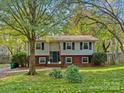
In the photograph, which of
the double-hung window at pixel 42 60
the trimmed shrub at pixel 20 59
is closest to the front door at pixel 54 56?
the double-hung window at pixel 42 60

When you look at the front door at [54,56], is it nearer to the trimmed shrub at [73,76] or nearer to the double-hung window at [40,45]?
the double-hung window at [40,45]

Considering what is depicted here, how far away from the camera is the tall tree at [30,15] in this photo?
3509 centimetres

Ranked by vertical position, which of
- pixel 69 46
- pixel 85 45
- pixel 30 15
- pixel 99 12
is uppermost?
pixel 30 15

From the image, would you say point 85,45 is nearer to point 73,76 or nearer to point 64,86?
point 73,76

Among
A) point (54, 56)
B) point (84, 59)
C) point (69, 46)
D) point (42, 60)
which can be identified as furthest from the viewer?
point (54, 56)

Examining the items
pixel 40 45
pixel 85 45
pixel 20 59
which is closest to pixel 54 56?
pixel 40 45

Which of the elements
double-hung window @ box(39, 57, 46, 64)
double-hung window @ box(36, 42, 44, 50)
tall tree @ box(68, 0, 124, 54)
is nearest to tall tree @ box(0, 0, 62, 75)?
tall tree @ box(68, 0, 124, 54)

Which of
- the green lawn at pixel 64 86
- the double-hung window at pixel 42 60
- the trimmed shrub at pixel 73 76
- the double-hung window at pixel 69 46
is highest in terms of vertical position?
the double-hung window at pixel 69 46

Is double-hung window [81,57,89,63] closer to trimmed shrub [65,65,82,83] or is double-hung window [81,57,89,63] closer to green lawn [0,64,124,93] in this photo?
green lawn [0,64,124,93]

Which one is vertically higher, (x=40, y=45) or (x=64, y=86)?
(x=40, y=45)

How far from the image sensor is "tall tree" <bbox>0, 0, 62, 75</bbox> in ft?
115

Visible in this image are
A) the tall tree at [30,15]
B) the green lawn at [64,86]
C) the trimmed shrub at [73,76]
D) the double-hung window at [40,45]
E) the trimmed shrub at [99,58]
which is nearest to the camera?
the green lawn at [64,86]

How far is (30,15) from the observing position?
3725cm

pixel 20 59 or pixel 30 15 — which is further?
pixel 20 59
